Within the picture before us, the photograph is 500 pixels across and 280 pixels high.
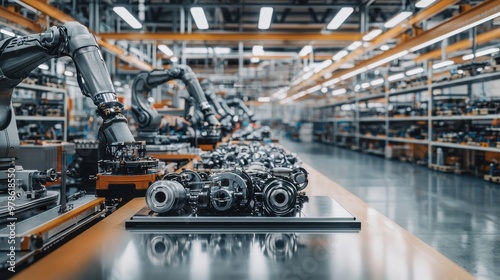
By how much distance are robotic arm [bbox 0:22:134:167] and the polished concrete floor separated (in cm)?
313

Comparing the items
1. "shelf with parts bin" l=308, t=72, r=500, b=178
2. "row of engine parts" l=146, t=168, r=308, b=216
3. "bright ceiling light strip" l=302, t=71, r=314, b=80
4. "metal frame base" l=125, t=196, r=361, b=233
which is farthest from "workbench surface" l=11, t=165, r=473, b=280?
"bright ceiling light strip" l=302, t=71, r=314, b=80

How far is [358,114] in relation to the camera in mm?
17438

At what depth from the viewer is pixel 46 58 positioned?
7.52 ft

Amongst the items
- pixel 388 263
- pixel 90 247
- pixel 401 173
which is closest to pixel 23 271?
pixel 90 247

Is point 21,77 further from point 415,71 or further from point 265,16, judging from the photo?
point 415,71

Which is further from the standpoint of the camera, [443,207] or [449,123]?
[449,123]

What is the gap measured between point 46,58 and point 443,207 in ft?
18.2

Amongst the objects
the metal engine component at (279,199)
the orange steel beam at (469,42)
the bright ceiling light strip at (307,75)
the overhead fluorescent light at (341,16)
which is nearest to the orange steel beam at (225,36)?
the overhead fluorescent light at (341,16)

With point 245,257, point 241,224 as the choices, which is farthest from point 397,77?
point 245,257

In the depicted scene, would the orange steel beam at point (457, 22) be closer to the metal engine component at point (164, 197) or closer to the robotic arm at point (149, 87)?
the robotic arm at point (149, 87)

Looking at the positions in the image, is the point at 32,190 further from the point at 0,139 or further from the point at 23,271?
the point at 23,271

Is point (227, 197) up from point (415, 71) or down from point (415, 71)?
down

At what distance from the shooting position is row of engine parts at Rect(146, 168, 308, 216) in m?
1.81

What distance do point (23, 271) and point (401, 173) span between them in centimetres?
975
